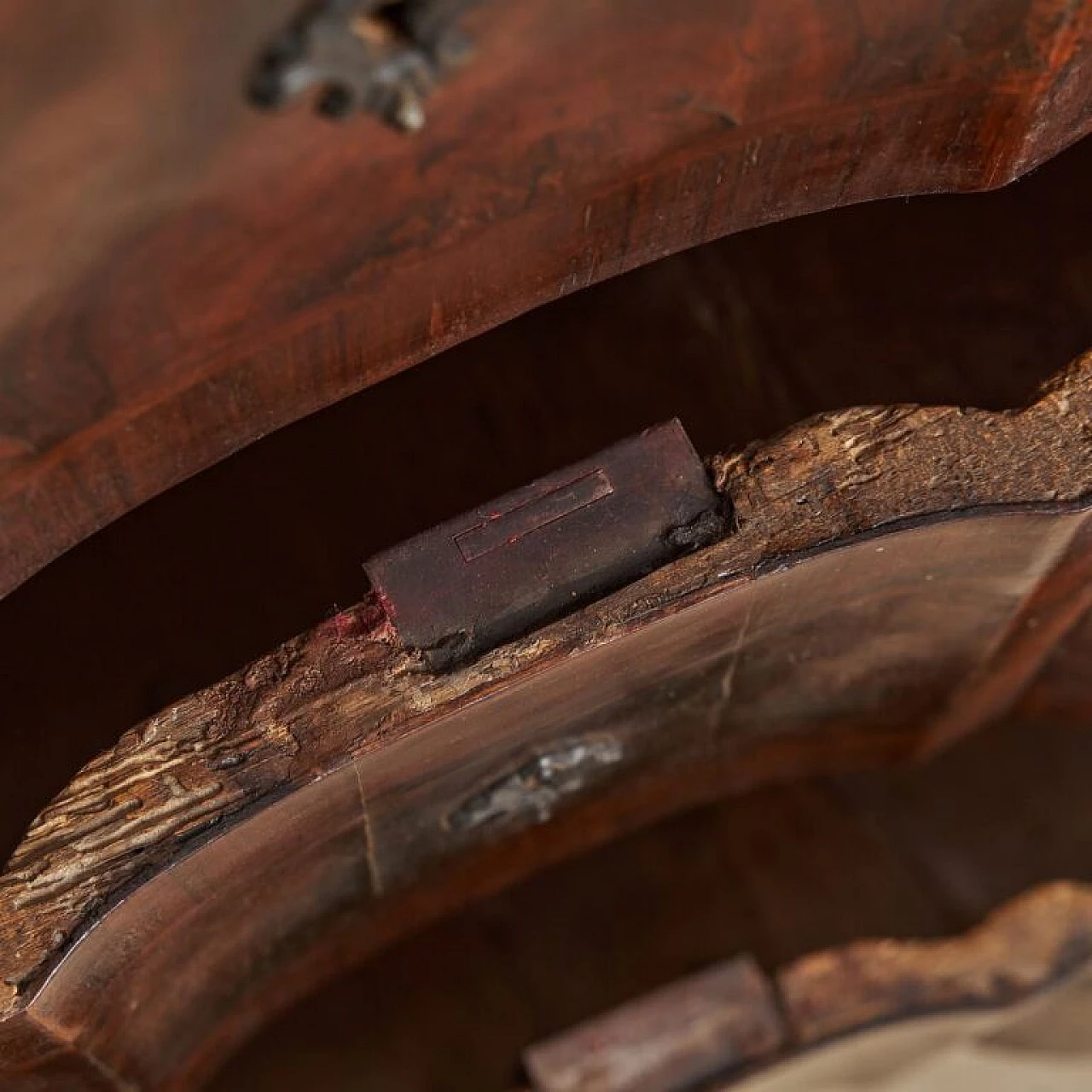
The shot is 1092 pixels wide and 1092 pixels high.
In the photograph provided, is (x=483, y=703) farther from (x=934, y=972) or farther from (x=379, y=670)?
(x=934, y=972)

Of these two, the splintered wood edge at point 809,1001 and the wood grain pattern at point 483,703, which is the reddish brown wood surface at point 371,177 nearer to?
the wood grain pattern at point 483,703

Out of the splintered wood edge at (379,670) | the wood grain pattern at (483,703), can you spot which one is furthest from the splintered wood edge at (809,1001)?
the splintered wood edge at (379,670)

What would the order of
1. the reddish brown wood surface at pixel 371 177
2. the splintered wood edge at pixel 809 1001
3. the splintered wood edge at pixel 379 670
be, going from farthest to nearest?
1. the splintered wood edge at pixel 809 1001
2. the splintered wood edge at pixel 379 670
3. the reddish brown wood surface at pixel 371 177

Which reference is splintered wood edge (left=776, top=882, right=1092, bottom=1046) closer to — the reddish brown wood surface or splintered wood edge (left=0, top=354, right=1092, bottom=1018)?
splintered wood edge (left=0, top=354, right=1092, bottom=1018)

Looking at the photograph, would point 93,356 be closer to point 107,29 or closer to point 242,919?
point 107,29

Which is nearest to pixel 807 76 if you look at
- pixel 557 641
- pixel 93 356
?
pixel 557 641

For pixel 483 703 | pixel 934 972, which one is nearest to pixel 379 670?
pixel 483 703
